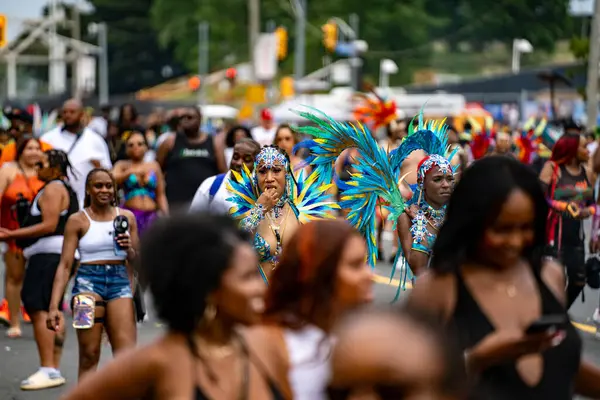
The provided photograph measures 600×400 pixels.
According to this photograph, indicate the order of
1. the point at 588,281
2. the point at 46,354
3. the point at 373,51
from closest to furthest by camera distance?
the point at 46,354 → the point at 588,281 → the point at 373,51

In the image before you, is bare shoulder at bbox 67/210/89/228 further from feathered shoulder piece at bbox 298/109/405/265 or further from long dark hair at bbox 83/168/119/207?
feathered shoulder piece at bbox 298/109/405/265

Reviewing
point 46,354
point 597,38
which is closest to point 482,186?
point 46,354

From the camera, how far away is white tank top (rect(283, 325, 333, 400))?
3627 mm

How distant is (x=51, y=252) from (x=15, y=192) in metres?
1.44

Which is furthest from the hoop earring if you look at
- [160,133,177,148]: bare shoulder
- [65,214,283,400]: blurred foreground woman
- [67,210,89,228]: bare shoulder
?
[160,133,177,148]: bare shoulder

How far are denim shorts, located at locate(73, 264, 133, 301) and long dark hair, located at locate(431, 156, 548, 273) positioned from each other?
14.1 feet

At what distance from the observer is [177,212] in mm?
3691

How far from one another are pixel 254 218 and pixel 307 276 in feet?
14.5

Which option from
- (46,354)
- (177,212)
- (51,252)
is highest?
(177,212)

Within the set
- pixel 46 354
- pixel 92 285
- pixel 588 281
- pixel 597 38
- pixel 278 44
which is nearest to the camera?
pixel 92 285

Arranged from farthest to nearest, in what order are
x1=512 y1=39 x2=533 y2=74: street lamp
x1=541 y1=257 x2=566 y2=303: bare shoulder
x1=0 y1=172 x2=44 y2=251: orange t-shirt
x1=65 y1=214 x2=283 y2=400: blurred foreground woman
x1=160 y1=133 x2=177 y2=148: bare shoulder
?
x1=512 y1=39 x2=533 y2=74: street lamp < x1=160 y1=133 x2=177 y2=148: bare shoulder < x1=0 y1=172 x2=44 y2=251: orange t-shirt < x1=541 y1=257 x2=566 y2=303: bare shoulder < x1=65 y1=214 x2=283 y2=400: blurred foreground woman

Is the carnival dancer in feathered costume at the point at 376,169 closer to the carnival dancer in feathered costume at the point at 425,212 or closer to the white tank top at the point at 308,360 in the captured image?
the carnival dancer in feathered costume at the point at 425,212

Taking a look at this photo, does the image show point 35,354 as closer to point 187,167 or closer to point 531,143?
point 187,167

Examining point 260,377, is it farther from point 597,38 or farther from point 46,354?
point 597,38
